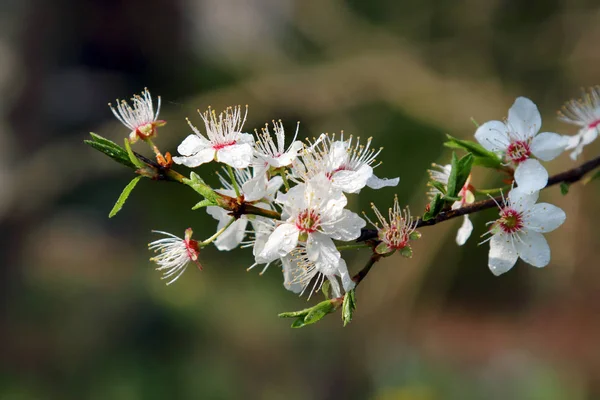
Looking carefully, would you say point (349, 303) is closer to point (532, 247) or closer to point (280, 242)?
point (280, 242)

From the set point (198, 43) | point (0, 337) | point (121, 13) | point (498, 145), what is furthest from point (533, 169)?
point (121, 13)

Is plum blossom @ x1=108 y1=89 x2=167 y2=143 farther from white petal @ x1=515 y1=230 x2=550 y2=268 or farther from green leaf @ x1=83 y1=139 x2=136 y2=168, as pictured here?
white petal @ x1=515 y1=230 x2=550 y2=268

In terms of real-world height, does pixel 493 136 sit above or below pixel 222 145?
above

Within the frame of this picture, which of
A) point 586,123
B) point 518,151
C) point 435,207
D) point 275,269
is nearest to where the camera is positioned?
point 435,207

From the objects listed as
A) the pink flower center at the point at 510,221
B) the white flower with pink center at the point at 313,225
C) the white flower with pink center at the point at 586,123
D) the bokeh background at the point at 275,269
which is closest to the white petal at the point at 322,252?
the white flower with pink center at the point at 313,225

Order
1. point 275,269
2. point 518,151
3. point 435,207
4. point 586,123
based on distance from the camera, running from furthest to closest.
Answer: point 275,269 → point 586,123 → point 518,151 → point 435,207

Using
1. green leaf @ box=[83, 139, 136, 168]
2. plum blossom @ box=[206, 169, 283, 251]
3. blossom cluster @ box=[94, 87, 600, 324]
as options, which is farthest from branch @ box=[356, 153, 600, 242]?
green leaf @ box=[83, 139, 136, 168]

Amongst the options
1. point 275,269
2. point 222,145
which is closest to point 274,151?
point 222,145

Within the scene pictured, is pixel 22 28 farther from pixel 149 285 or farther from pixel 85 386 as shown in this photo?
pixel 85 386
